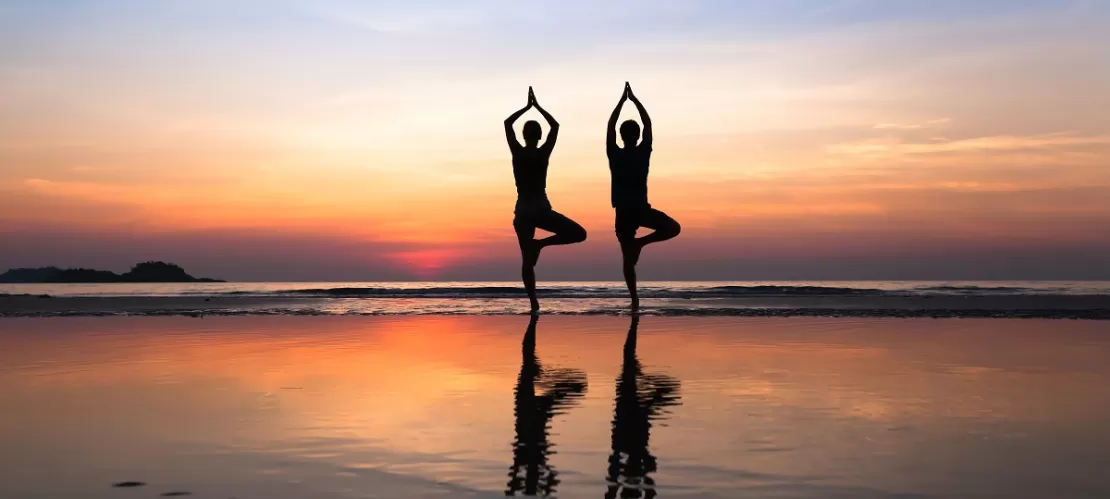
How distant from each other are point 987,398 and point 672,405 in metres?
1.81

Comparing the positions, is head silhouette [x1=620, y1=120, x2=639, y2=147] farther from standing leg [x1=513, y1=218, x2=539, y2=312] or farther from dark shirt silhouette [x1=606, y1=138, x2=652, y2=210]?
standing leg [x1=513, y1=218, x2=539, y2=312]

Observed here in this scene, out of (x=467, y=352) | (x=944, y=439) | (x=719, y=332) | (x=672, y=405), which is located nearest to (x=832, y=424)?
(x=944, y=439)

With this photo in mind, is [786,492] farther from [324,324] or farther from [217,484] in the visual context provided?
[324,324]

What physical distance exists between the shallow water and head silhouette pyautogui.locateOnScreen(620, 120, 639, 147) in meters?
4.72

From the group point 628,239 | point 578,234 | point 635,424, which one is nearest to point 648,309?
point 628,239

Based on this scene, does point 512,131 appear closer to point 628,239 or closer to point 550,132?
point 550,132

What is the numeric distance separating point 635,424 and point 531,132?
28.3 ft

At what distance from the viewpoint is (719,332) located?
30.8ft

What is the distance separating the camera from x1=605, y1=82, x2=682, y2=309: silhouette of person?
1238 cm

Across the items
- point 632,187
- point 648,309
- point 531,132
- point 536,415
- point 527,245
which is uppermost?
point 531,132

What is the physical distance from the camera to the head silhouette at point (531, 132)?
12414 millimetres

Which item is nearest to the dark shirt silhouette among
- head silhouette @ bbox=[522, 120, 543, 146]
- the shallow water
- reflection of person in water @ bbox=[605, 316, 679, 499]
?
head silhouette @ bbox=[522, 120, 543, 146]

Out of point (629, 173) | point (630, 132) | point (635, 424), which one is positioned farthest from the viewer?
point (630, 132)

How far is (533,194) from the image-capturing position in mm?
12570
